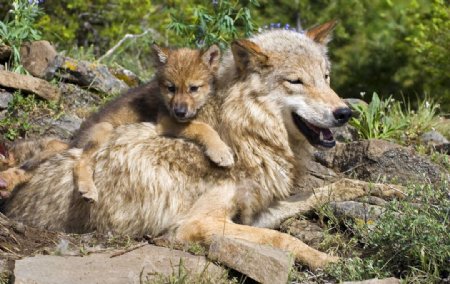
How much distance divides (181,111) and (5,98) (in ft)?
9.45

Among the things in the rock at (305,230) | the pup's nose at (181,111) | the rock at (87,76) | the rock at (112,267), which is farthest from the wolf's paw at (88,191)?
the rock at (87,76)

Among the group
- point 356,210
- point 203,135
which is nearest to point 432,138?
point 356,210

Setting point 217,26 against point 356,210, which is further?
point 217,26

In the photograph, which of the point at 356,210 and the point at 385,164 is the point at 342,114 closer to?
the point at 356,210

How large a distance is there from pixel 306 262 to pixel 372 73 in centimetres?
955

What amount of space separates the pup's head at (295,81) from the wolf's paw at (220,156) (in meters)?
0.55

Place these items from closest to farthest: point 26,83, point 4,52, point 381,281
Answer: point 381,281
point 26,83
point 4,52

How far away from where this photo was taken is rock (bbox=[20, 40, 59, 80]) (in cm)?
873

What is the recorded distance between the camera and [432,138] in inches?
337

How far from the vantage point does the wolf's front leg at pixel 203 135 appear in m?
5.77

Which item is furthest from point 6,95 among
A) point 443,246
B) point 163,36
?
point 163,36

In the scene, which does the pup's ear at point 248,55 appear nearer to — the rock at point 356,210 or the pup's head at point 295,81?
the pup's head at point 295,81

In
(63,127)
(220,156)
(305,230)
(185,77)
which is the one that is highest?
(185,77)

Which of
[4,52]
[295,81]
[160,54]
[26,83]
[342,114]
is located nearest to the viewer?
[342,114]
